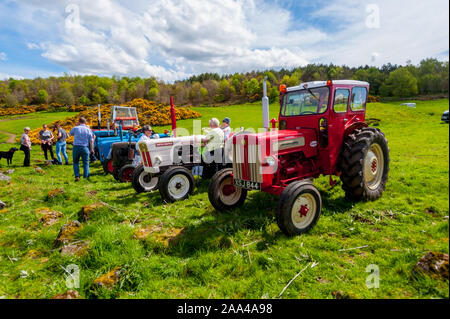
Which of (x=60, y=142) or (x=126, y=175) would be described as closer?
(x=126, y=175)

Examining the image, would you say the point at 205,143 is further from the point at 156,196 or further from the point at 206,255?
the point at 206,255

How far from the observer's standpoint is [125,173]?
8195 millimetres

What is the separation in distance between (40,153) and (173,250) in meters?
16.8

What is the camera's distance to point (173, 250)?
3.59 metres

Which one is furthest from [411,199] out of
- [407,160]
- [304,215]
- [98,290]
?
[98,290]

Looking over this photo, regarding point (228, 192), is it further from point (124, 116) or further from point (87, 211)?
point (124, 116)

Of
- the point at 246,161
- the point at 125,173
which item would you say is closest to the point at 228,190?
the point at 246,161

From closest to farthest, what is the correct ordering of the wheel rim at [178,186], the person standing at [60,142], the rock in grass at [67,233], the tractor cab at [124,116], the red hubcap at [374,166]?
the rock in grass at [67,233] → the red hubcap at [374,166] → the wheel rim at [178,186] → the person standing at [60,142] → the tractor cab at [124,116]

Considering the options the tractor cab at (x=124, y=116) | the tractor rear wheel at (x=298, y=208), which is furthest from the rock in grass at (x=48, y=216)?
the tractor cab at (x=124, y=116)

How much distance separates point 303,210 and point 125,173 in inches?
247

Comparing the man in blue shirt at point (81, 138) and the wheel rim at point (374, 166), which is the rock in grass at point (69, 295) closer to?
the wheel rim at point (374, 166)

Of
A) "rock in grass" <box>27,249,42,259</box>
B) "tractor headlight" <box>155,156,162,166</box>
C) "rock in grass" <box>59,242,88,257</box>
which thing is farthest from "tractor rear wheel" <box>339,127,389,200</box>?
"rock in grass" <box>27,249,42,259</box>

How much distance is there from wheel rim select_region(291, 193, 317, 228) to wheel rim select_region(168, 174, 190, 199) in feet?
10.2

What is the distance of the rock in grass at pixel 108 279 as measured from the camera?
283 cm
